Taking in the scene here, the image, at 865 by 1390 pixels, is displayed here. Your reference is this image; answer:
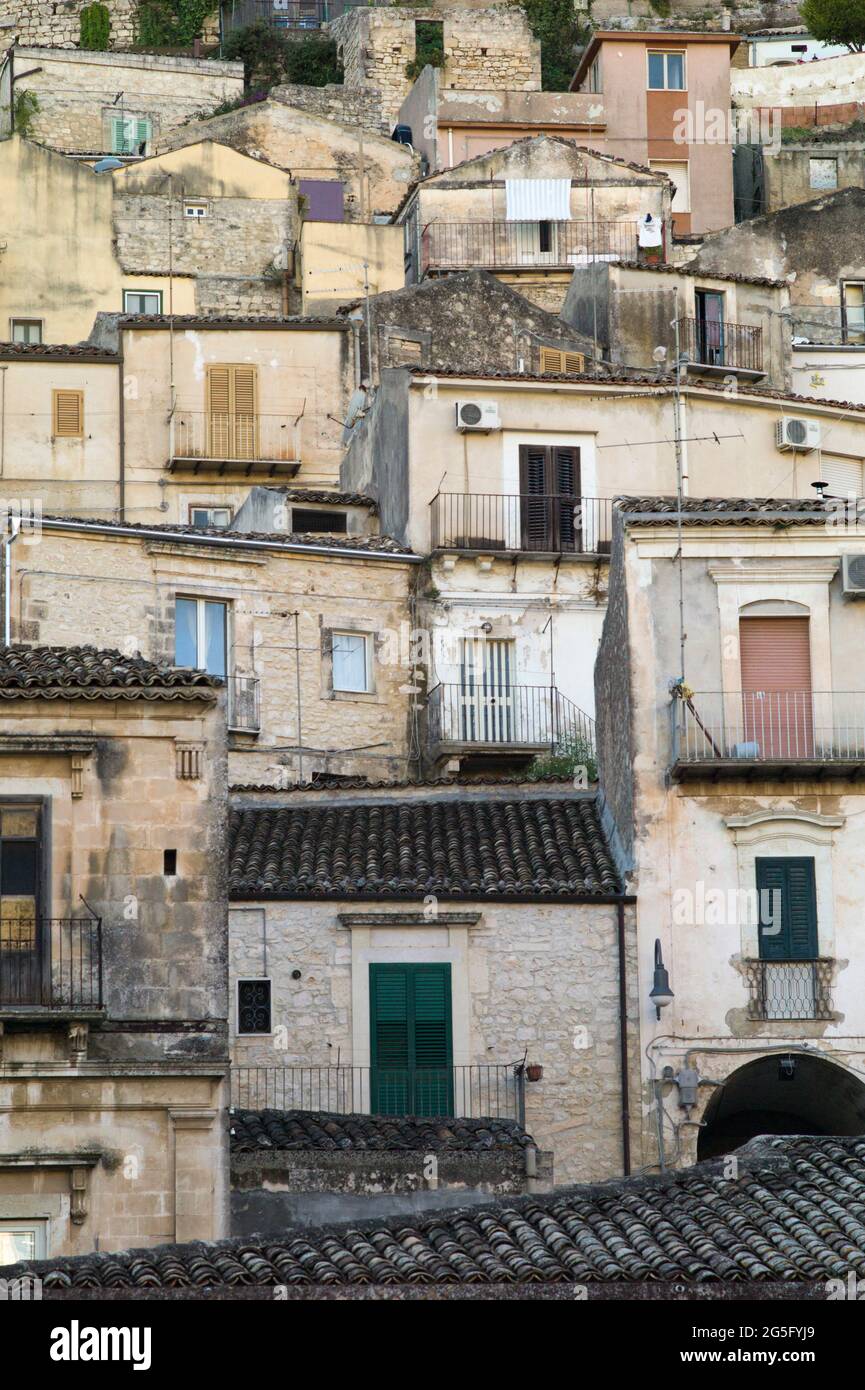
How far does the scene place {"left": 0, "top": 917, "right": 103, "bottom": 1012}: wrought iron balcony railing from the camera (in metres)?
29.0

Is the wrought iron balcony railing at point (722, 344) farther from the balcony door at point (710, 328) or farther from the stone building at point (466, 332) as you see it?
the stone building at point (466, 332)

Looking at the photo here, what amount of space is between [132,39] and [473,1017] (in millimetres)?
54944

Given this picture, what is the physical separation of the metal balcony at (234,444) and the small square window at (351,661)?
28.3 ft

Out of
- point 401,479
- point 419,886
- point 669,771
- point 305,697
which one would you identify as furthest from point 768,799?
point 401,479

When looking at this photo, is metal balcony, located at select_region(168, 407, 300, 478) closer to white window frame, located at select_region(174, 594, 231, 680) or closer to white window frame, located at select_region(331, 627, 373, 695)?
white window frame, located at select_region(331, 627, 373, 695)

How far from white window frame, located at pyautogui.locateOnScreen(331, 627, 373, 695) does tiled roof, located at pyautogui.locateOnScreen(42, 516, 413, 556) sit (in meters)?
1.34

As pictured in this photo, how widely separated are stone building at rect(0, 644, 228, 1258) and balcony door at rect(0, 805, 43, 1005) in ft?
0.05

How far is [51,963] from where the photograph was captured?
29109mm

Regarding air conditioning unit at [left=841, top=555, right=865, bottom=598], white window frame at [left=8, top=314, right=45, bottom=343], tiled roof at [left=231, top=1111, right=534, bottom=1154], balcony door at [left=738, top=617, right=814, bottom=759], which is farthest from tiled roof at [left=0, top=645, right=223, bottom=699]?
white window frame at [left=8, top=314, right=45, bottom=343]

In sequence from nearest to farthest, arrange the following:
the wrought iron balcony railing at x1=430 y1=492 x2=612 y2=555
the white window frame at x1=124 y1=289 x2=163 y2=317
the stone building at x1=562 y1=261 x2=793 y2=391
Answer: the wrought iron balcony railing at x1=430 y1=492 x2=612 y2=555 < the stone building at x1=562 y1=261 x2=793 y2=391 < the white window frame at x1=124 y1=289 x2=163 y2=317

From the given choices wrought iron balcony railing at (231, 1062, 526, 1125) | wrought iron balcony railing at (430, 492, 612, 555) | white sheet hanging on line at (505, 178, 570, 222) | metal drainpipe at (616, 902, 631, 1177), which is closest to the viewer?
wrought iron balcony railing at (231, 1062, 526, 1125)

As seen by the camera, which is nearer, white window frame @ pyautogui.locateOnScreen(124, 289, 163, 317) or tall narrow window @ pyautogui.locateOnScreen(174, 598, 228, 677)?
tall narrow window @ pyautogui.locateOnScreen(174, 598, 228, 677)

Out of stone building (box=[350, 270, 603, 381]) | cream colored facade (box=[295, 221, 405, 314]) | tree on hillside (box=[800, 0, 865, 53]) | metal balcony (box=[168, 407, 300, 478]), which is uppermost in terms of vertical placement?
tree on hillside (box=[800, 0, 865, 53])

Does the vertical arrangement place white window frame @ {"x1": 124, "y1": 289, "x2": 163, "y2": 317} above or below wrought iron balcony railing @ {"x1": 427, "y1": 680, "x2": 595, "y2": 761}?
above
